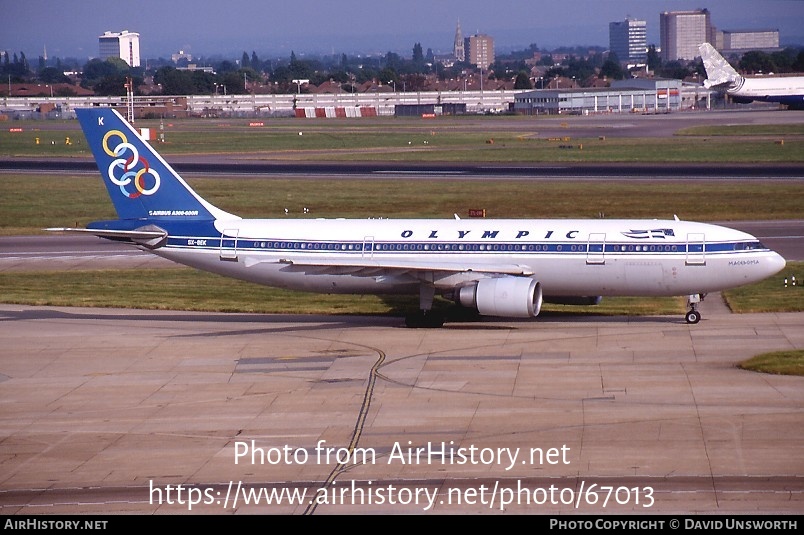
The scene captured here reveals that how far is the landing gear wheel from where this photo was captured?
136ft

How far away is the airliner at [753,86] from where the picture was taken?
547ft

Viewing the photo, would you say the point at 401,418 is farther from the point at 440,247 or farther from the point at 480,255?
the point at 440,247

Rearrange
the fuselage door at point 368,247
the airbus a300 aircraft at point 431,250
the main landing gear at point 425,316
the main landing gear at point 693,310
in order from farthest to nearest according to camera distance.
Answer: the fuselage door at point 368,247
the main landing gear at point 425,316
the main landing gear at point 693,310
the airbus a300 aircraft at point 431,250

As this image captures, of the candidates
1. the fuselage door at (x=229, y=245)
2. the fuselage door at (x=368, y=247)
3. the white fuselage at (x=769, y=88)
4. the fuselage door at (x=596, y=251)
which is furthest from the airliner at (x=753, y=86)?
the fuselage door at (x=229, y=245)

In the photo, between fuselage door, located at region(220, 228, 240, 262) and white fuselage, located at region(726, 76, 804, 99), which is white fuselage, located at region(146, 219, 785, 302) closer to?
fuselage door, located at region(220, 228, 240, 262)

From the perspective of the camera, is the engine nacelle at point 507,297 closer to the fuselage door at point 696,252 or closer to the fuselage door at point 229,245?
the fuselage door at point 696,252

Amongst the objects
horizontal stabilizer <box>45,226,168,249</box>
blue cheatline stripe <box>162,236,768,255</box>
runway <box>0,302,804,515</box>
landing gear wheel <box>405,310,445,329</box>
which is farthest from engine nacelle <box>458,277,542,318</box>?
horizontal stabilizer <box>45,226,168,249</box>

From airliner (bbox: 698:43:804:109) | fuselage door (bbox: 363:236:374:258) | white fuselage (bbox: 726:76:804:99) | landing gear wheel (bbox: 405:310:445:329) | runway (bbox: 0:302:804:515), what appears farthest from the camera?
white fuselage (bbox: 726:76:804:99)

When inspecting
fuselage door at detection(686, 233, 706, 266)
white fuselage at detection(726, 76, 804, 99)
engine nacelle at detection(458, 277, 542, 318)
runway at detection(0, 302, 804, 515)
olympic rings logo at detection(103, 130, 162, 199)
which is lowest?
runway at detection(0, 302, 804, 515)

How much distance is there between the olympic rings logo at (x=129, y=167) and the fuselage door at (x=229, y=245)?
3588 millimetres

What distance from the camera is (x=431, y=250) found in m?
41.5

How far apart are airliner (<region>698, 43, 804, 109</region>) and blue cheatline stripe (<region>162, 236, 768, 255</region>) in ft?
441

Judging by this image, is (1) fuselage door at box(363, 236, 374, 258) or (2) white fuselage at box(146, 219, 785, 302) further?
(1) fuselage door at box(363, 236, 374, 258)
